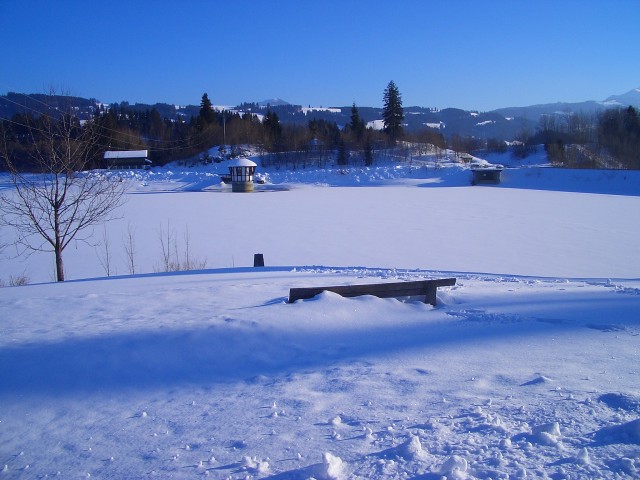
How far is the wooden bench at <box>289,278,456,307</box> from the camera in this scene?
630 centimetres

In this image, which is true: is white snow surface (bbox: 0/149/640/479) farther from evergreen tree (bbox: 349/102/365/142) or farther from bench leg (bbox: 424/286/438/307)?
evergreen tree (bbox: 349/102/365/142)

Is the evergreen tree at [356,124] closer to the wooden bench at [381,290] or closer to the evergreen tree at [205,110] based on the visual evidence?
the evergreen tree at [205,110]

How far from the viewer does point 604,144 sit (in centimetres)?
5631

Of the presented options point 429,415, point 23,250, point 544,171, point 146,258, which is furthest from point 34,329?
point 544,171

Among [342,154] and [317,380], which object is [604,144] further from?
[317,380]

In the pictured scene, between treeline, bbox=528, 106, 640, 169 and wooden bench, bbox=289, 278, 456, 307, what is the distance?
53.6 metres

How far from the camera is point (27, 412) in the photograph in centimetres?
371

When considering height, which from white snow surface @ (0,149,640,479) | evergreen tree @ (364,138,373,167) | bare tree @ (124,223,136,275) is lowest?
bare tree @ (124,223,136,275)

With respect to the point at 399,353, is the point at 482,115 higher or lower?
higher

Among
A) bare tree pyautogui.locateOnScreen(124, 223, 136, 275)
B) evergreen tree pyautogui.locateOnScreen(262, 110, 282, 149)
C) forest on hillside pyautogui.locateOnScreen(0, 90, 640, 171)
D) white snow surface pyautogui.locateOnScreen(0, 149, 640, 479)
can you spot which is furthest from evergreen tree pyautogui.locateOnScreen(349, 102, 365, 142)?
white snow surface pyautogui.locateOnScreen(0, 149, 640, 479)

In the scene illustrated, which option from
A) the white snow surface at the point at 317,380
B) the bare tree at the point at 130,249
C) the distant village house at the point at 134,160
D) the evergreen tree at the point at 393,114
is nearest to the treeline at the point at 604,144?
the evergreen tree at the point at 393,114

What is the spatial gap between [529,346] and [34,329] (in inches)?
219

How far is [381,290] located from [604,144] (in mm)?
60910

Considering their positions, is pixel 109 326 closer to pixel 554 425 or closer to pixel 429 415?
pixel 429 415
